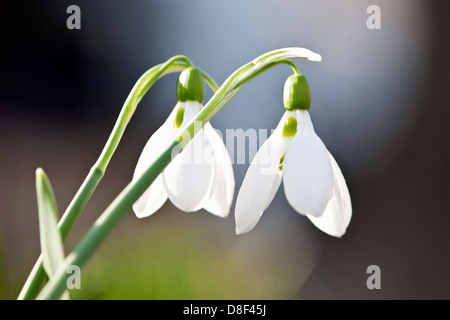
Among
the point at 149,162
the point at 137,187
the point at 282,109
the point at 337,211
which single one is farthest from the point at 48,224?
the point at 282,109

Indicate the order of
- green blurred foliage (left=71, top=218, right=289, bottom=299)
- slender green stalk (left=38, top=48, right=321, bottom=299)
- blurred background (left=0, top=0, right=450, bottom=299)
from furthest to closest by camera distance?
1. blurred background (left=0, top=0, right=450, bottom=299)
2. green blurred foliage (left=71, top=218, right=289, bottom=299)
3. slender green stalk (left=38, top=48, right=321, bottom=299)

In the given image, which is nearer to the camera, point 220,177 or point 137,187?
point 137,187

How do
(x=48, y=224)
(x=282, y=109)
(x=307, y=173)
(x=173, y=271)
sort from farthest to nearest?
(x=282, y=109) → (x=173, y=271) → (x=307, y=173) → (x=48, y=224)

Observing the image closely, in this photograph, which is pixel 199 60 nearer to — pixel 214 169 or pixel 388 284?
pixel 388 284

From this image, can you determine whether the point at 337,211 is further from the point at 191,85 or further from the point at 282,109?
the point at 282,109

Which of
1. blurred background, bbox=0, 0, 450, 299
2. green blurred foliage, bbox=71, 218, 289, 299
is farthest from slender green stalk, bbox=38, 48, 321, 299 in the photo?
blurred background, bbox=0, 0, 450, 299

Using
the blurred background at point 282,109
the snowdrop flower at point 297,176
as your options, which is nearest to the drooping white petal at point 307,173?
the snowdrop flower at point 297,176

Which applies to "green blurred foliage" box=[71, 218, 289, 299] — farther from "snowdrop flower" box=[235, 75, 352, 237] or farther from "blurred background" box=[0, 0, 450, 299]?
"snowdrop flower" box=[235, 75, 352, 237]

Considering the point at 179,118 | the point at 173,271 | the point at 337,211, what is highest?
the point at 179,118
